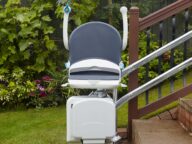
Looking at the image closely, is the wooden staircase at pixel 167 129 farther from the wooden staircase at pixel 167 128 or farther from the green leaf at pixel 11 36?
the green leaf at pixel 11 36

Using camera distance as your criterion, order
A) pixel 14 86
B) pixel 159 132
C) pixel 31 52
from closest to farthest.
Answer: pixel 159 132 < pixel 14 86 < pixel 31 52

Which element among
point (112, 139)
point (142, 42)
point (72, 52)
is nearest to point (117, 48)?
point (72, 52)

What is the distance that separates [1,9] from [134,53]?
2547 mm

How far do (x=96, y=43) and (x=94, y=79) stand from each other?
12.6 inches

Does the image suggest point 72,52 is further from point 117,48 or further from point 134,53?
point 134,53

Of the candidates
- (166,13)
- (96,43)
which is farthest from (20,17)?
(96,43)

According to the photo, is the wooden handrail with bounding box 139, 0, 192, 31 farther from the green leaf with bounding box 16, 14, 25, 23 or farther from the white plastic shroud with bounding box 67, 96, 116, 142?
the green leaf with bounding box 16, 14, 25, 23

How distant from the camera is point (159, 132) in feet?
10.1

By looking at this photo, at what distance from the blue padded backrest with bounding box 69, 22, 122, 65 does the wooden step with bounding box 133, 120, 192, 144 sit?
637mm

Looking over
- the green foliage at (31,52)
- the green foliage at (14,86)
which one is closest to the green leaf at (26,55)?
the green foliage at (31,52)

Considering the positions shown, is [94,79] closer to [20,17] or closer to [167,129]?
[167,129]

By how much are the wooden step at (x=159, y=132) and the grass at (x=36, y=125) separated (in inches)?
14.6

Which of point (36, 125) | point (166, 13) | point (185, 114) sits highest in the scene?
point (166, 13)

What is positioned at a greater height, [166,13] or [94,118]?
[166,13]
